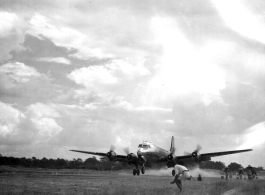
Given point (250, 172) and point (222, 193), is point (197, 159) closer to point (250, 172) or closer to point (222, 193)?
point (250, 172)

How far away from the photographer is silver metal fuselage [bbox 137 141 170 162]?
130 ft

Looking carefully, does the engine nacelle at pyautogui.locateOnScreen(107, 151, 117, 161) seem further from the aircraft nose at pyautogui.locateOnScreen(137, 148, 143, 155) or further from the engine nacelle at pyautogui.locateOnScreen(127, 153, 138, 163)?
the aircraft nose at pyautogui.locateOnScreen(137, 148, 143, 155)

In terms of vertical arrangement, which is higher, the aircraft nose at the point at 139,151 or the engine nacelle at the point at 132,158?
the aircraft nose at the point at 139,151

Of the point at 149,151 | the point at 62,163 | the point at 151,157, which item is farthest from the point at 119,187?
the point at 62,163

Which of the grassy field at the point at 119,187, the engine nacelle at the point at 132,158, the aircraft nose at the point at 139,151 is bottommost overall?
the grassy field at the point at 119,187

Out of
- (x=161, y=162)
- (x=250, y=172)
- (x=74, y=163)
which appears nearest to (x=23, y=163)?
(x=74, y=163)

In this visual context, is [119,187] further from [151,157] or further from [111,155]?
[111,155]

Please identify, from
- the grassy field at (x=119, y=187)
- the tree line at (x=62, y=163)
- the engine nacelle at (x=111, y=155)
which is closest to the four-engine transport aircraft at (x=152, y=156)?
the engine nacelle at (x=111, y=155)

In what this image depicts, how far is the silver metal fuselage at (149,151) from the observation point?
39625mm

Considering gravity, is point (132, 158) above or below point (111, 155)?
below

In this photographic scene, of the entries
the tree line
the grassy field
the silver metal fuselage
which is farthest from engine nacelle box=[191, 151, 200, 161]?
the tree line

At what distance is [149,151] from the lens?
133 feet

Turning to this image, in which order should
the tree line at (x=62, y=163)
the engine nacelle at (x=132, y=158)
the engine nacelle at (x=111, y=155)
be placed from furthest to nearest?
the tree line at (x=62, y=163), the engine nacelle at (x=111, y=155), the engine nacelle at (x=132, y=158)

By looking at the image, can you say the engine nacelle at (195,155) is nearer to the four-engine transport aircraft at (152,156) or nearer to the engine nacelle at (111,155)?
the four-engine transport aircraft at (152,156)
